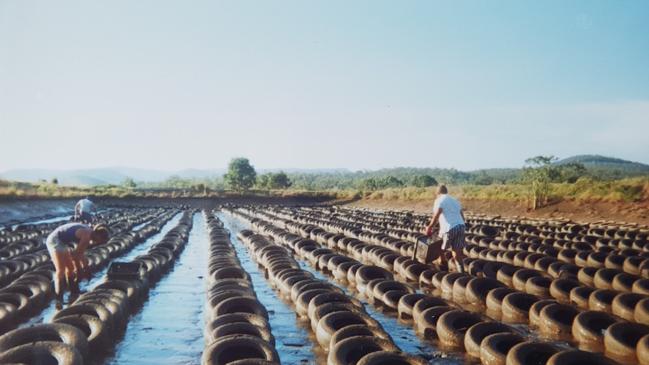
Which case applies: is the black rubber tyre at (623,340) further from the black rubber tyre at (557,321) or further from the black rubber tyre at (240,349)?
the black rubber tyre at (240,349)

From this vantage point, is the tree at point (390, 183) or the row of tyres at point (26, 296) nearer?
the row of tyres at point (26, 296)

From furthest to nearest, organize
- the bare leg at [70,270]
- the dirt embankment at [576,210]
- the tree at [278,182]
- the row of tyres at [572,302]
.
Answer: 1. the tree at [278,182]
2. the dirt embankment at [576,210]
3. the bare leg at [70,270]
4. the row of tyres at [572,302]

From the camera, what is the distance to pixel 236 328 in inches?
273

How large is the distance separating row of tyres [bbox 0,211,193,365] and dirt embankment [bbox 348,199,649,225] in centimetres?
2630

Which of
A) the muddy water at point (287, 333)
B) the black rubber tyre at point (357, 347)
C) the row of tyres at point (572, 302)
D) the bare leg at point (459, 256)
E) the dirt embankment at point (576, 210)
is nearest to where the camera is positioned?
the black rubber tyre at point (357, 347)

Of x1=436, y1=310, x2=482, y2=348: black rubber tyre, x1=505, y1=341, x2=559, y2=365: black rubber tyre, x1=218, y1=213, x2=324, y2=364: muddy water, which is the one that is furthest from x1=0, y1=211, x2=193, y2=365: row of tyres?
x1=505, y1=341, x2=559, y2=365: black rubber tyre

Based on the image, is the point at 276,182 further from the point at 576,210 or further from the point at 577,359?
the point at 577,359

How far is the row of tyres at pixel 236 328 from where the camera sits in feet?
20.1

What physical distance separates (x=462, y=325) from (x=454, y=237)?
3896 mm

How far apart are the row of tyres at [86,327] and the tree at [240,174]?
308ft

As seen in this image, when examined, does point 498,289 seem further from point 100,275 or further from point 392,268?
point 100,275

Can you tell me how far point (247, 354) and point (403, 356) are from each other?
171 cm

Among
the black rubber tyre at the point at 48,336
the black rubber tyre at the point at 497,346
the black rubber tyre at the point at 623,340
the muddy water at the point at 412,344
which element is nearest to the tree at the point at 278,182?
the muddy water at the point at 412,344

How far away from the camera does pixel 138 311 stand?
32.7 feet
